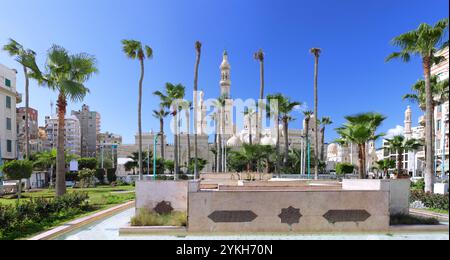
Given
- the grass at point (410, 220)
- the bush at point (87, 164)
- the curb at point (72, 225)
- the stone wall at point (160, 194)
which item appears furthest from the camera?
the bush at point (87, 164)

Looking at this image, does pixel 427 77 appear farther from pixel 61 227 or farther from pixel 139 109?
pixel 139 109

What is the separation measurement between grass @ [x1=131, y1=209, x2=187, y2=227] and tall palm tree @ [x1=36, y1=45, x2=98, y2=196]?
7.49 metres

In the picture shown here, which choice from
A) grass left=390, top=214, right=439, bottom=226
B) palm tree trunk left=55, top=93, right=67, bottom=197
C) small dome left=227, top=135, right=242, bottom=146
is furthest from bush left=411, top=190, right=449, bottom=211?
small dome left=227, top=135, right=242, bottom=146

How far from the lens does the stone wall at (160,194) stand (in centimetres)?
1005

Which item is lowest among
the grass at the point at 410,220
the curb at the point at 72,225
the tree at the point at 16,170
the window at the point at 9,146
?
the curb at the point at 72,225

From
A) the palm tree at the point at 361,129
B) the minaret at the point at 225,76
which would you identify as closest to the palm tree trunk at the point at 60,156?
the palm tree at the point at 361,129

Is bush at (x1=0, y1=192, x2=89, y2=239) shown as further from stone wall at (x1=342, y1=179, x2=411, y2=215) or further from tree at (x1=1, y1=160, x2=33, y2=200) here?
stone wall at (x1=342, y1=179, x2=411, y2=215)

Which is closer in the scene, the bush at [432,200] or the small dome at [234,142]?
the bush at [432,200]

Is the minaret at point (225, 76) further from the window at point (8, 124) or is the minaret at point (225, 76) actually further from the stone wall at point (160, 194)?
the stone wall at point (160, 194)

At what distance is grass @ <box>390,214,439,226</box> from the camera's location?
31.1 ft

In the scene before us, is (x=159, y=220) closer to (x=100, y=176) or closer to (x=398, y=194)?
(x=398, y=194)

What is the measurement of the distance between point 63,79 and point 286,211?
39.4ft

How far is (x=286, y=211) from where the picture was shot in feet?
29.1

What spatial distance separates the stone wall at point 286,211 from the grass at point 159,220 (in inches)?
24.9
